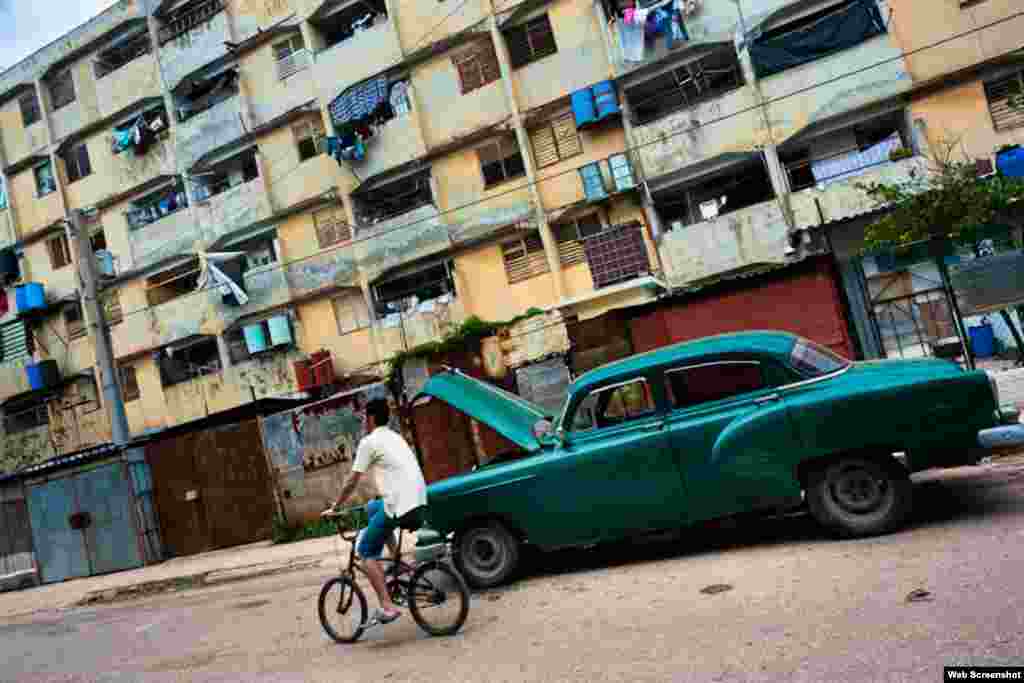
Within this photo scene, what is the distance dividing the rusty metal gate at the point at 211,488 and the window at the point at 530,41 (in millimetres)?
14077

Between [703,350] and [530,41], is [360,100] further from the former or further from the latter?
[703,350]

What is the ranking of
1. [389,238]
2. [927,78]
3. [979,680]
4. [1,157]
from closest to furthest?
[979,680] < [927,78] < [389,238] < [1,157]

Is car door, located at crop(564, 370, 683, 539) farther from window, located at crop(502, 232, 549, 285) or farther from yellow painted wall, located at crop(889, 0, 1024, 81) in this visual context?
yellow painted wall, located at crop(889, 0, 1024, 81)

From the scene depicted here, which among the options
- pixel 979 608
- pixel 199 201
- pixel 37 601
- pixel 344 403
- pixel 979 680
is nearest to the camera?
pixel 979 680

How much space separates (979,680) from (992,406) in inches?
119

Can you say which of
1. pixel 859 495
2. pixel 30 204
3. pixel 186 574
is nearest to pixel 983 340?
pixel 859 495

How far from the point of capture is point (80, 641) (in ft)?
27.8

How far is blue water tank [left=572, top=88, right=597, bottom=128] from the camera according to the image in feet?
67.6

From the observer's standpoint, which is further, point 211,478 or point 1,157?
point 1,157

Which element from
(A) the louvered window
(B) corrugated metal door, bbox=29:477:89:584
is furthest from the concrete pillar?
Result: (B) corrugated metal door, bbox=29:477:89:584

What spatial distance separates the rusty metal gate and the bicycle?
10133 mm

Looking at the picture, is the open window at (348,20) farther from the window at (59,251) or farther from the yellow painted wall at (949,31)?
the yellow painted wall at (949,31)

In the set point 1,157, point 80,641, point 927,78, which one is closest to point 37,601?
point 80,641

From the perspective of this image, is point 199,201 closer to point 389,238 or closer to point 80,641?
point 389,238
